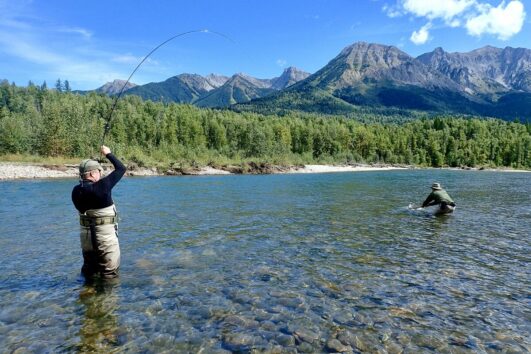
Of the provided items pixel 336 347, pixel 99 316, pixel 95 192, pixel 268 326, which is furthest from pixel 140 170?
pixel 336 347

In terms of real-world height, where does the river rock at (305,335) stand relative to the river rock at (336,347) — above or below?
below

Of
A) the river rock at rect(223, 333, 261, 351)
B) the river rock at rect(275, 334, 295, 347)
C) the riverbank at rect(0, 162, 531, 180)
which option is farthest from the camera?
the riverbank at rect(0, 162, 531, 180)

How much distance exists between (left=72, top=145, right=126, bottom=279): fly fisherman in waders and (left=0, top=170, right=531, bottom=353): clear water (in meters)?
1.00

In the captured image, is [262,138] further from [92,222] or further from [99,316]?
[99,316]

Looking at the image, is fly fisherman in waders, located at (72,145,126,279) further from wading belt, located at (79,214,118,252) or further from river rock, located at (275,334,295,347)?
river rock, located at (275,334,295,347)

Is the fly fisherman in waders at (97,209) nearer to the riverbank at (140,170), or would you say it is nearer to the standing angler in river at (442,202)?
the standing angler in river at (442,202)

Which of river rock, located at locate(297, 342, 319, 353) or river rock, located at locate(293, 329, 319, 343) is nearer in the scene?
river rock, located at locate(297, 342, 319, 353)

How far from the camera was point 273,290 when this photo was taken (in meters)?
9.86

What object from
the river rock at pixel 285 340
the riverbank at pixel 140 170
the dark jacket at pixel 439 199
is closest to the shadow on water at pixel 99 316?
the river rock at pixel 285 340

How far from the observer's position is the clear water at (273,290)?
7.18 metres

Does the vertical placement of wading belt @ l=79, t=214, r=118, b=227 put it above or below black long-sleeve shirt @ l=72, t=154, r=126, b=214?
below

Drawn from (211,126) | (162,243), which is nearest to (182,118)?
(211,126)

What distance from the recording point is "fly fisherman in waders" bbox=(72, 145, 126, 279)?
29.1 ft

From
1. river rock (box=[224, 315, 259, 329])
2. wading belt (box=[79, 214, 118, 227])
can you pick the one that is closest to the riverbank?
wading belt (box=[79, 214, 118, 227])
